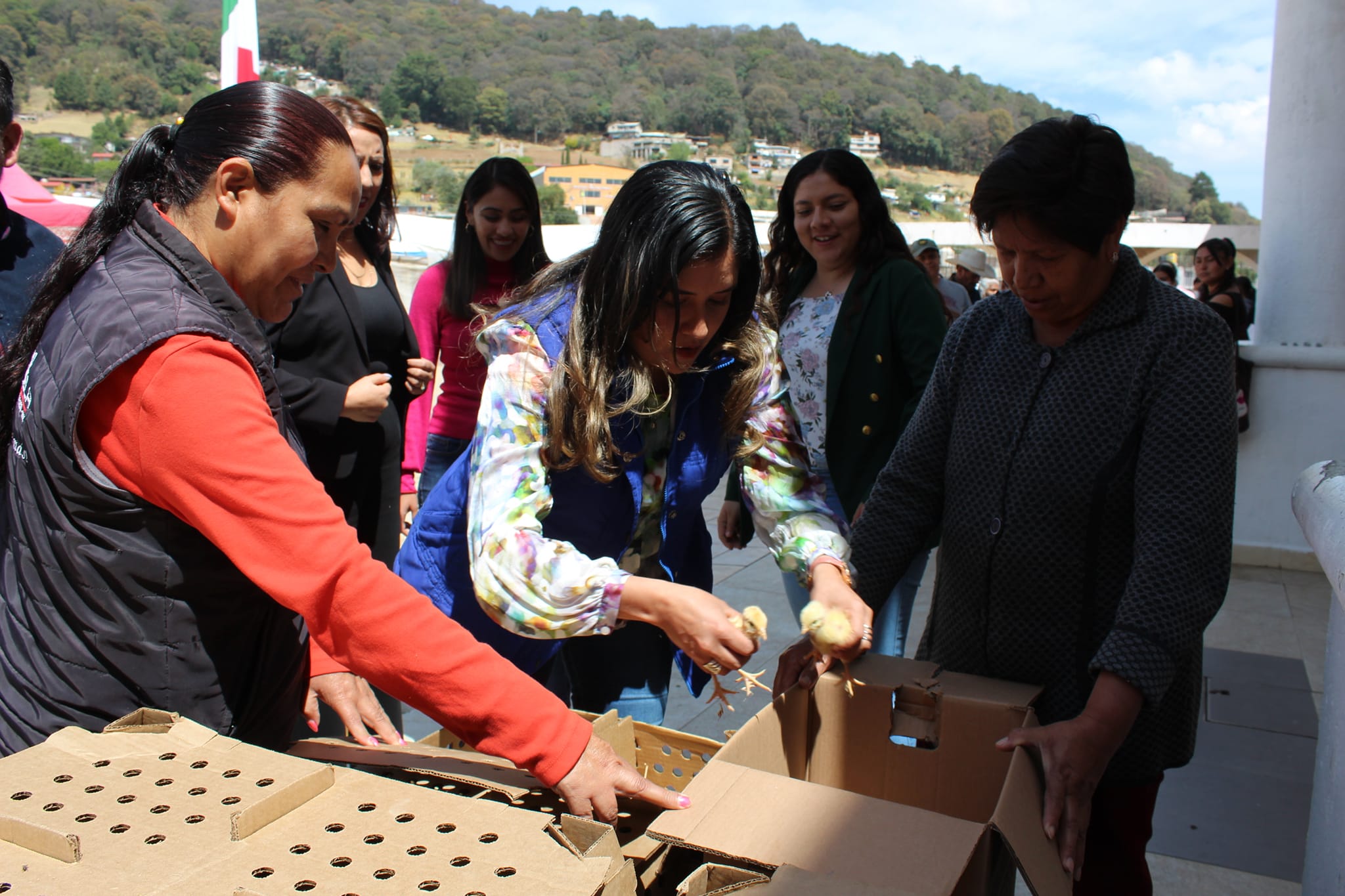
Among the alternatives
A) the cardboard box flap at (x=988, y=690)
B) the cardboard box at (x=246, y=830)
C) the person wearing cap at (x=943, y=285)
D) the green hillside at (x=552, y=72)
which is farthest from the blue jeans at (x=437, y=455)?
the green hillside at (x=552, y=72)

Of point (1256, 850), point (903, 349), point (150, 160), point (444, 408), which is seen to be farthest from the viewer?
point (444, 408)

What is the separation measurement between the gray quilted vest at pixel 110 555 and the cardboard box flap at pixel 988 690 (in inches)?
38.1

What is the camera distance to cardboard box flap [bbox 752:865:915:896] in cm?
89

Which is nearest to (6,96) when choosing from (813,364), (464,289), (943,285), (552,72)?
(464,289)

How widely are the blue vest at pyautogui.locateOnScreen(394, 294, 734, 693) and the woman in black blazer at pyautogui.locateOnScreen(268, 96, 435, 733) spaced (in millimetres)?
794

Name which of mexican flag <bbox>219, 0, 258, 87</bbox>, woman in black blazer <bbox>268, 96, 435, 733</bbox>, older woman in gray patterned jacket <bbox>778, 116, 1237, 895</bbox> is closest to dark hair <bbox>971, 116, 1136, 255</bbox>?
older woman in gray patterned jacket <bbox>778, 116, 1237, 895</bbox>

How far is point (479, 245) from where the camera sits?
3312 millimetres

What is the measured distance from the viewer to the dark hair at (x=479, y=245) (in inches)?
128

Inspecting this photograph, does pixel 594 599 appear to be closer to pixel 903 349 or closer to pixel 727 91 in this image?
pixel 903 349

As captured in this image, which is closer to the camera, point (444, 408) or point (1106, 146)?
point (1106, 146)

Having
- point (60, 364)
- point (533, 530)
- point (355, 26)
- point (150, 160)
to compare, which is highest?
point (355, 26)

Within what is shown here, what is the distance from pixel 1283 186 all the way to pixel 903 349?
11.6ft

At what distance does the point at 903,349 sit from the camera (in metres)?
2.71

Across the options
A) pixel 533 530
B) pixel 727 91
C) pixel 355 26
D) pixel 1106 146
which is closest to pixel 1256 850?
pixel 1106 146
